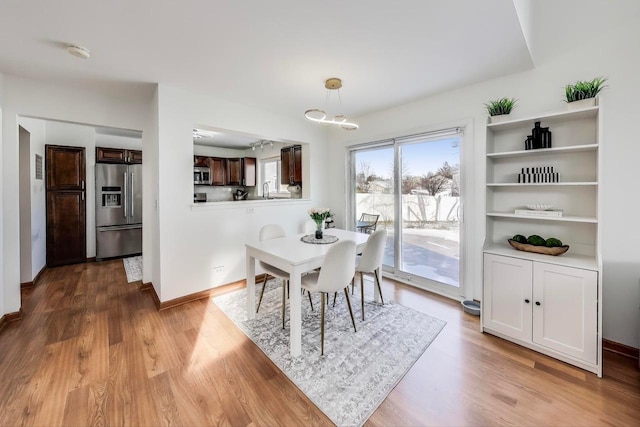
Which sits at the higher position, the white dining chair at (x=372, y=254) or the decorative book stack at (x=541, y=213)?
the decorative book stack at (x=541, y=213)

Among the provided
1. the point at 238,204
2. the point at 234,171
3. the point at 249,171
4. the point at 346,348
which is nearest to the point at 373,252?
the point at 346,348

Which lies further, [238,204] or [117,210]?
[117,210]

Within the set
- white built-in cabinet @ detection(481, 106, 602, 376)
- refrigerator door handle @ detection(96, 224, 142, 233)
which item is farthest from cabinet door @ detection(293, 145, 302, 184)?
refrigerator door handle @ detection(96, 224, 142, 233)

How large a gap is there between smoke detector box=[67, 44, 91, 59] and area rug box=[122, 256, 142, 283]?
3009mm

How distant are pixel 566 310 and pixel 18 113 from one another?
5.27 meters

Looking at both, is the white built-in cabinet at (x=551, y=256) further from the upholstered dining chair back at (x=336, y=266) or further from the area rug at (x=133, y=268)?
the area rug at (x=133, y=268)

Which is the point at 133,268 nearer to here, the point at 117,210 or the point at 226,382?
the point at 117,210

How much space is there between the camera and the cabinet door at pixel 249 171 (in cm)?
658

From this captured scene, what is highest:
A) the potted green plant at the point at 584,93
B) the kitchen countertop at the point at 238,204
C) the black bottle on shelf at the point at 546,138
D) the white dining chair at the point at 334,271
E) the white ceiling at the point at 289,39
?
the white ceiling at the point at 289,39

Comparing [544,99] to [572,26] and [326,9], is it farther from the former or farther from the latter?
[326,9]

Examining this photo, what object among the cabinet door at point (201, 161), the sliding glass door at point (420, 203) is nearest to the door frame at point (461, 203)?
the sliding glass door at point (420, 203)

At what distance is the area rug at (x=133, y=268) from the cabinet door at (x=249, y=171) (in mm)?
2875

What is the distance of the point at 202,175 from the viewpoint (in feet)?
20.3

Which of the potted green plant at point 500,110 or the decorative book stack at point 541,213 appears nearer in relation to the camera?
the decorative book stack at point 541,213
